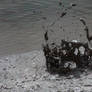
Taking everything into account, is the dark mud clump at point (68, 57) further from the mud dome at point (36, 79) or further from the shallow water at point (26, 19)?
the shallow water at point (26, 19)

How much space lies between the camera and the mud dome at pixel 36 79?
3578 mm

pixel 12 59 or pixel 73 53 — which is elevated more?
pixel 73 53

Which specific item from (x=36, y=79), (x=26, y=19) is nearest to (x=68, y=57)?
(x=36, y=79)

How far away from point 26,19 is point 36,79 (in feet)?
14.0

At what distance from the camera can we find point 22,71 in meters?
4.26

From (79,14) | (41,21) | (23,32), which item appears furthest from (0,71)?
(79,14)

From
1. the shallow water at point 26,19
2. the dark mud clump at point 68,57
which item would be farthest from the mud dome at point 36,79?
the shallow water at point 26,19

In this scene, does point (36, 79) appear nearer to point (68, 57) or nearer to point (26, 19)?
point (68, 57)

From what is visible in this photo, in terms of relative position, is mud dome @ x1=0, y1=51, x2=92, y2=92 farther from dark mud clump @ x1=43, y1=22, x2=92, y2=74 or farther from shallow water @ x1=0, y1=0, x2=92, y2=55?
shallow water @ x1=0, y1=0, x2=92, y2=55

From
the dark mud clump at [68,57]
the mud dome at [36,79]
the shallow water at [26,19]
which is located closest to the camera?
the mud dome at [36,79]

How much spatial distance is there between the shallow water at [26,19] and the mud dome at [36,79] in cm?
127

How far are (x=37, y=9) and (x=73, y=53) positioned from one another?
479 centimetres

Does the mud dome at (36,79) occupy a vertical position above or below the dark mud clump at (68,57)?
below

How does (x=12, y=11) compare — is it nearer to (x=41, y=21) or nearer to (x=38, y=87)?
(x=41, y=21)
